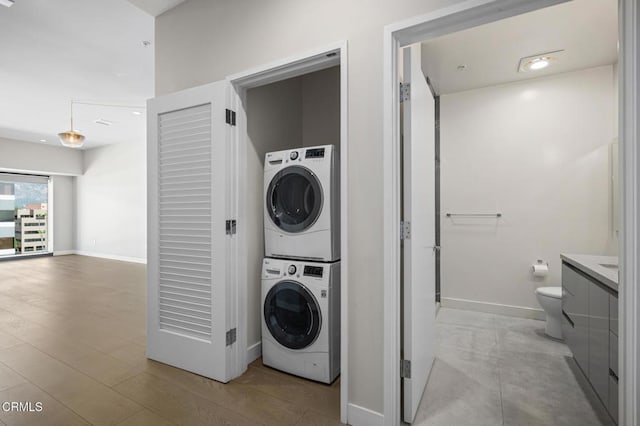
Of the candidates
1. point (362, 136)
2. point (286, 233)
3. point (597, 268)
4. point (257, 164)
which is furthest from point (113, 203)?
point (597, 268)

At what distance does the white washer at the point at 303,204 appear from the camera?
2.16 meters

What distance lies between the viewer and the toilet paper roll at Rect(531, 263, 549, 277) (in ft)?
10.8

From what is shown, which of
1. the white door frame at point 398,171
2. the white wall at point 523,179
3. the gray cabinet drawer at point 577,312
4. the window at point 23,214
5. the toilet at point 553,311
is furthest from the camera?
the window at point 23,214

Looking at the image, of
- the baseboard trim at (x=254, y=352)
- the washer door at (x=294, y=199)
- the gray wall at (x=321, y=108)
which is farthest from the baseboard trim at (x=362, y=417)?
the gray wall at (x=321, y=108)

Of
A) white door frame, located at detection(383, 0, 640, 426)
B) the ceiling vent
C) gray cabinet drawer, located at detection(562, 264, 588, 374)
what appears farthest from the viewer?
the ceiling vent

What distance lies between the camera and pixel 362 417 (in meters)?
1.64

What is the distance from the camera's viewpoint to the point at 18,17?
2.71 meters

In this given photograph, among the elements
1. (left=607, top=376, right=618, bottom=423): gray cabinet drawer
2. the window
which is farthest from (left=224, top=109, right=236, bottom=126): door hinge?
the window

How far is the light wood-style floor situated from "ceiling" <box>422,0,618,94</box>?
2.95 m

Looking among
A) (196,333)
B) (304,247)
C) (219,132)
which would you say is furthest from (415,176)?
(196,333)

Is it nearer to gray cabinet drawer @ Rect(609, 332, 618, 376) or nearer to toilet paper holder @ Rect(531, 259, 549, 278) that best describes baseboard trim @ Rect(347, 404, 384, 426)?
gray cabinet drawer @ Rect(609, 332, 618, 376)

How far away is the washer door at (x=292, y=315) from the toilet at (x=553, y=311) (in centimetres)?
228

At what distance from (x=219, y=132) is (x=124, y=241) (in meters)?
6.86

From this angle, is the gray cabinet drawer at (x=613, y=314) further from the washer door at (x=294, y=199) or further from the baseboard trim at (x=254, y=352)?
the baseboard trim at (x=254, y=352)
